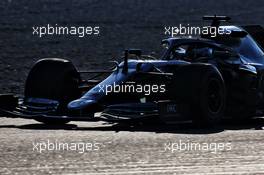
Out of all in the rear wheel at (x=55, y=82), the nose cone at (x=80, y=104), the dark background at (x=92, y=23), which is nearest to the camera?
the nose cone at (x=80, y=104)

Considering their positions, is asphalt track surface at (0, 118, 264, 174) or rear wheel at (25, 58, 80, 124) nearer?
asphalt track surface at (0, 118, 264, 174)

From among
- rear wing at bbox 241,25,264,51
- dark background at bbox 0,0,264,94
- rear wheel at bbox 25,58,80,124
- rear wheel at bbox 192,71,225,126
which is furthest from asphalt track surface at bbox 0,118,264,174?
dark background at bbox 0,0,264,94

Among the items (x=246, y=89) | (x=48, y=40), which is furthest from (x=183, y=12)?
(x=246, y=89)

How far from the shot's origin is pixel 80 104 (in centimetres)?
1388

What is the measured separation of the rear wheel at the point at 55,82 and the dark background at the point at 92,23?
6464 mm

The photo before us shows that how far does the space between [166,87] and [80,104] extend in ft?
3.97

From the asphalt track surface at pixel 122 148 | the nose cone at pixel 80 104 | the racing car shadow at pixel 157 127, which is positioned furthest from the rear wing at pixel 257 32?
the nose cone at pixel 80 104

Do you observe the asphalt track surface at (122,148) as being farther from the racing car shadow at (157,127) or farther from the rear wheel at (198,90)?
the rear wheel at (198,90)

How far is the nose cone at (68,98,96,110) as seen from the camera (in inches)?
544

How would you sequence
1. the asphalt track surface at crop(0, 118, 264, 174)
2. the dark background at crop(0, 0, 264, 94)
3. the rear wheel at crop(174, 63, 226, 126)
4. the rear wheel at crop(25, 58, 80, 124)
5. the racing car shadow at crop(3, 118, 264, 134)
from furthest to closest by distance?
1. the dark background at crop(0, 0, 264, 94)
2. the rear wheel at crop(25, 58, 80, 124)
3. the rear wheel at crop(174, 63, 226, 126)
4. the racing car shadow at crop(3, 118, 264, 134)
5. the asphalt track surface at crop(0, 118, 264, 174)

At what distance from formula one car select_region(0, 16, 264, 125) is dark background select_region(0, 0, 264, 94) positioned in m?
6.74

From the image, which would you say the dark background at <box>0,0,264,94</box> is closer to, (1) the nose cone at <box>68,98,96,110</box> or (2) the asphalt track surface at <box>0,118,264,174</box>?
(1) the nose cone at <box>68,98,96,110</box>

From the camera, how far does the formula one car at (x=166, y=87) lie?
43.8 ft

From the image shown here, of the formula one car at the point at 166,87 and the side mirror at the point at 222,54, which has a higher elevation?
the side mirror at the point at 222,54
